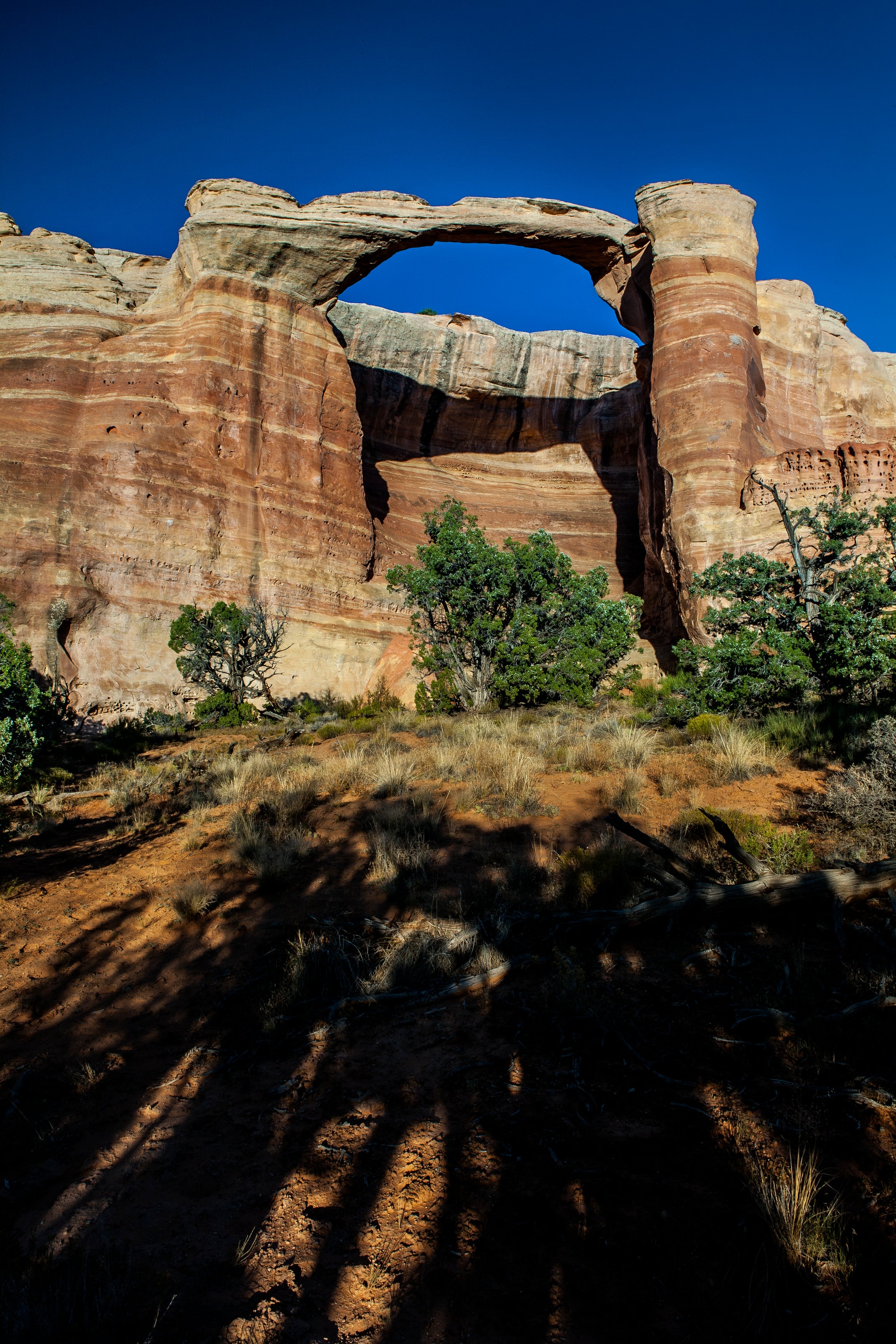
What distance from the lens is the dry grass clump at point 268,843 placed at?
18.8 feet

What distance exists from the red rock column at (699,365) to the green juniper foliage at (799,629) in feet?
28.9

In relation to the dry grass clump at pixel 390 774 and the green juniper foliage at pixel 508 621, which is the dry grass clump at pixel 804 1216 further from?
the green juniper foliage at pixel 508 621

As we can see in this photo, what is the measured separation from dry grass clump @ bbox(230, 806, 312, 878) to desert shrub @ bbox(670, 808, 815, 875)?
3166mm

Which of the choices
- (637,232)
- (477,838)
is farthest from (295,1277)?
(637,232)

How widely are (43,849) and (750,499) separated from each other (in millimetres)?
20185

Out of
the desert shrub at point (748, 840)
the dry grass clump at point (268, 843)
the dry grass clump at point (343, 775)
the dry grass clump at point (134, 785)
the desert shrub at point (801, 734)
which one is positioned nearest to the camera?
the desert shrub at point (748, 840)

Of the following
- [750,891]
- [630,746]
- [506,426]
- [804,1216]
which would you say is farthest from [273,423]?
[804,1216]

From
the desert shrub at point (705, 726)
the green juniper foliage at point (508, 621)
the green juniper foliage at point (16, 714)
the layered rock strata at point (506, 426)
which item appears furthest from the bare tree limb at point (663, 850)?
the layered rock strata at point (506, 426)

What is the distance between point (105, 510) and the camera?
20547mm

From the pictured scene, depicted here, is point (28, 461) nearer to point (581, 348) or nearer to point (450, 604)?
point (450, 604)

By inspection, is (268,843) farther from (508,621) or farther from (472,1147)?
(508,621)

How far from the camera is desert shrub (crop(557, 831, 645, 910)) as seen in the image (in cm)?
458

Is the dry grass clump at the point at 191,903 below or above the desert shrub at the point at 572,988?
below

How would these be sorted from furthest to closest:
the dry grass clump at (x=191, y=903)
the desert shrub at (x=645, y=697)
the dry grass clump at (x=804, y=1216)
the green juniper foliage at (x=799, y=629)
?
the desert shrub at (x=645, y=697), the green juniper foliage at (x=799, y=629), the dry grass clump at (x=191, y=903), the dry grass clump at (x=804, y=1216)
